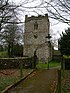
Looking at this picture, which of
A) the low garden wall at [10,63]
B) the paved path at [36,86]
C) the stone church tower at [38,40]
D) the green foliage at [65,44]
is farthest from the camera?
the stone church tower at [38,40]

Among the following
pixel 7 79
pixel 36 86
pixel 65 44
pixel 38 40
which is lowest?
pixel 7 79

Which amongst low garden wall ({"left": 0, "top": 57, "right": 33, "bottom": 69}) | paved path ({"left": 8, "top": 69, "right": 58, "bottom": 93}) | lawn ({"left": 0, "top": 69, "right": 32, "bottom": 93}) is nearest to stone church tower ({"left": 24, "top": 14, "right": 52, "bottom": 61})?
low garden wall ({"left": 0, "top": 57, "right": 33, "bottom": 69})

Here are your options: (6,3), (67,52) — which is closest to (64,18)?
(6,3)

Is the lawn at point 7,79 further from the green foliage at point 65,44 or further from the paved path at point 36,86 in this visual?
the green foliage at point 65,44

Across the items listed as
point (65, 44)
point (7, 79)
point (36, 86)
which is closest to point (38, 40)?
point (65, 44)

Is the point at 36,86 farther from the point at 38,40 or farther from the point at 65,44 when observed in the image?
the point at 38,40

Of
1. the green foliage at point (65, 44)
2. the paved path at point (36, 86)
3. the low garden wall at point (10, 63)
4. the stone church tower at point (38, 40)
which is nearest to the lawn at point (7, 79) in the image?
the paved path at point (36, 86)

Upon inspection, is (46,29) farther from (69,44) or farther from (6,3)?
(6,3)

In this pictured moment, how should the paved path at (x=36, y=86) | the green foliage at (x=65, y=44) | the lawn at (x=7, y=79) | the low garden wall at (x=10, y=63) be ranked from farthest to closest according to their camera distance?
the green foliage at (x=65, y=44) → the low garden wall at (x=10, y=63) → the lawn at (x=7, y=79) → the paved path at (x=36, y=86)

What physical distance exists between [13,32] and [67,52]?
38.7 feet

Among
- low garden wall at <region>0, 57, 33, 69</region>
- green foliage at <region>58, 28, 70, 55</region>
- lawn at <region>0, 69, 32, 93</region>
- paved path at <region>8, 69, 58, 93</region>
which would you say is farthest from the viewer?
green foliage at <region>58, 28, 70, 55</region>

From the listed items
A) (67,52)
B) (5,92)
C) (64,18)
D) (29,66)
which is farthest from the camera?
(67,52)

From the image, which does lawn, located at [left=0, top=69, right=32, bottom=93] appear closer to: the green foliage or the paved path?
the paved path

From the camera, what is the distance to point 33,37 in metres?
53.8
